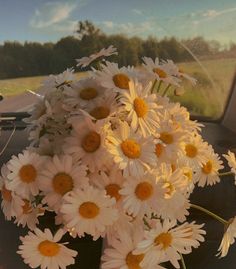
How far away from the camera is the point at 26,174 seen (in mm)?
572

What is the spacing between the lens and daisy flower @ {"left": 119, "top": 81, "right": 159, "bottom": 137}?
56 centimetres

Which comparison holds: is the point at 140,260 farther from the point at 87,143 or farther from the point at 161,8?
the point at 161,8

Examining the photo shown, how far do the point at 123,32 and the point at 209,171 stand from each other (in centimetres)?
159

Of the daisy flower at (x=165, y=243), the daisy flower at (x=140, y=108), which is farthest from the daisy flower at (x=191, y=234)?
the daisy flower at (x=140, y=108)

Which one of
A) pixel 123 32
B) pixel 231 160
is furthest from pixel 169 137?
pixel 123 32

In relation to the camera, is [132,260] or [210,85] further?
[210,85]

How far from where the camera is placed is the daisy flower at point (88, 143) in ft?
1.81

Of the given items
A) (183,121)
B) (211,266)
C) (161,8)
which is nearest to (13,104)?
(161,8)

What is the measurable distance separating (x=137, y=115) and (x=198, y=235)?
0.15m

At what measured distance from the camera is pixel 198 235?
58 centimetres

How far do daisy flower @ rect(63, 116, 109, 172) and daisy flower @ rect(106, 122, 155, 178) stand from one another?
12 mm

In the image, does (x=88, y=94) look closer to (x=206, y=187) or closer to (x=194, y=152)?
(x=194, y=152)

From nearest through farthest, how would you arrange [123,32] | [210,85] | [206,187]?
[206,187] < [123,32] < [210,85]

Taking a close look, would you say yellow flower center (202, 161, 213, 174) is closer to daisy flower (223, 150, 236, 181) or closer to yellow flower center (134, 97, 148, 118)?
daisy flower (223, 150, 236, 181)
